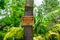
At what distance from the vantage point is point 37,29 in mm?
12180

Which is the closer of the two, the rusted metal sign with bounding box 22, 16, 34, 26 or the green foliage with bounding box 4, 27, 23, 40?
the rusted metal sign with bounding box 22, 16, 34, 26

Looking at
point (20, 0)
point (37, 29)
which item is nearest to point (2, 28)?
point (20, 0)

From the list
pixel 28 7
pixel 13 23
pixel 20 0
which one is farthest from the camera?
pixel 20 0

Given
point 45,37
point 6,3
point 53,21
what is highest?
point 6,3

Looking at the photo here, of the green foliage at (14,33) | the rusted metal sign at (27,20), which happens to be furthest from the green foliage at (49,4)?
the rusted metal sign at (27,20)

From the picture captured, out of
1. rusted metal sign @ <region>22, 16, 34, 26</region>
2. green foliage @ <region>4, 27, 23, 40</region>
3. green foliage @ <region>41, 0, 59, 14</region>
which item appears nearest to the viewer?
rusted metal sign @ <region>22, 16, 34, 26</region>

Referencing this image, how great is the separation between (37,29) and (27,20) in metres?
3.97

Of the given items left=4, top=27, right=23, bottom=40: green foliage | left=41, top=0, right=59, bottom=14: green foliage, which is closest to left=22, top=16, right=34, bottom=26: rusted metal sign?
left=4, top=27, right=23, bottom=40: green foliage

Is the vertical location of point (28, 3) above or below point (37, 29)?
above

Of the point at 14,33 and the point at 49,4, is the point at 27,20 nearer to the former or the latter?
the point at 14,33

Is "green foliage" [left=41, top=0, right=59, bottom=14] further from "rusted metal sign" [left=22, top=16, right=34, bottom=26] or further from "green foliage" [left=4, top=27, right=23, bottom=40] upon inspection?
"rusted metal sign" [left=22, top=16, right=34, bottom=26]

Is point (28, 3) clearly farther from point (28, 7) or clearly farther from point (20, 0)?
point (20, 0)

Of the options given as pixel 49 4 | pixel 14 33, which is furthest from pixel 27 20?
pixel 49 4

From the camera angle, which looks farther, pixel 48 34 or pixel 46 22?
pixel 46 22
